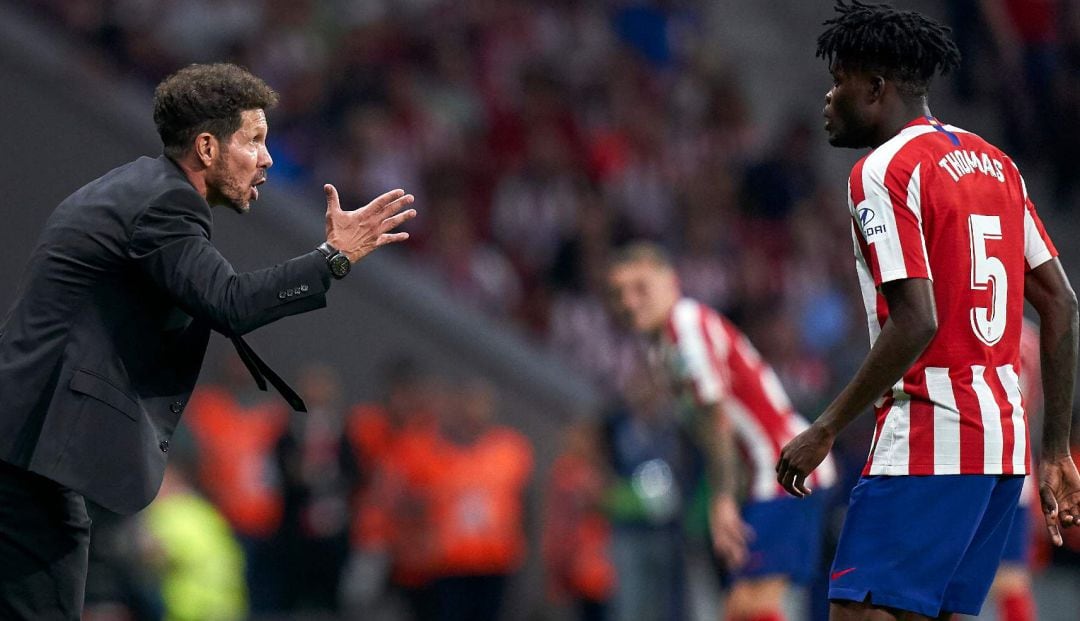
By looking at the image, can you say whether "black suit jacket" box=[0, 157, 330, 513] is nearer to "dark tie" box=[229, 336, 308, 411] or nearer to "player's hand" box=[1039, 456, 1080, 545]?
"dark tie" box=[229, 336, 308, 411]

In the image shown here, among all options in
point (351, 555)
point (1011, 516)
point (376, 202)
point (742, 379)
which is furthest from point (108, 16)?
point (1011, 516)

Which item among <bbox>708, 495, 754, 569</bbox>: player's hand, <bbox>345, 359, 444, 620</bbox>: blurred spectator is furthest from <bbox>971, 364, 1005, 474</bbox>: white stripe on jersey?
<bbox>345, 359, 444, 620</bbox>: blurred spectator

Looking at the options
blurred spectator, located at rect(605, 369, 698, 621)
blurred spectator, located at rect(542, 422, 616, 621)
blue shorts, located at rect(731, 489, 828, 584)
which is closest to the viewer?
blue shorts, located at rect(731, 489, 828, 584)

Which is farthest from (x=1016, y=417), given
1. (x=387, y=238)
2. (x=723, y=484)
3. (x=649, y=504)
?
(x=649, y=504)

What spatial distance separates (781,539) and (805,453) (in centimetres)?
315

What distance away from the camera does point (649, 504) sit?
9922mm

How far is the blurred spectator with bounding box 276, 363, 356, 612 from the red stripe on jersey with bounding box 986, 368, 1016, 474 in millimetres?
7034

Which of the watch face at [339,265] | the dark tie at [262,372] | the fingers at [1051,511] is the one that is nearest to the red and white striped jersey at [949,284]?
the fingers at [1051,511]

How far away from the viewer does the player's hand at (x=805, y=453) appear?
12.7 ft

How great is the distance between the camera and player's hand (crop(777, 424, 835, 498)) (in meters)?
3.86

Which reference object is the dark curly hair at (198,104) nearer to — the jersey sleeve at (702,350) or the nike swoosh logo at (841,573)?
the nike swoosh logo at (841,573)

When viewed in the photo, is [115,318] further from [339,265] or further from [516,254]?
[516,254]

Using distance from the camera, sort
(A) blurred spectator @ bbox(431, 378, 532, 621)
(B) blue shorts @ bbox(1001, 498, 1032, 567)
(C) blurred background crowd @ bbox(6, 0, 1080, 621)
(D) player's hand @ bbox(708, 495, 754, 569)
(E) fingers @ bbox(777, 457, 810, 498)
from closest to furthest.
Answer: (E) fingers @ bbox(777, 457, 810, 498), (D) player's hand @ bbox(708, 495, 754, 569), (B) blue shorts @ bbox(1001, 498, 1032, 567), (C) blurred background crowd @ bbox(6, 0, 1080, 621), (A) blurred spectator @ bbox(431, 378, 532, 621)

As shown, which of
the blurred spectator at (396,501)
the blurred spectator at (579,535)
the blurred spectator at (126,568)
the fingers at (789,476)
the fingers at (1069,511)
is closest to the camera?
the fingers at (789,476)
